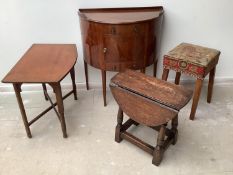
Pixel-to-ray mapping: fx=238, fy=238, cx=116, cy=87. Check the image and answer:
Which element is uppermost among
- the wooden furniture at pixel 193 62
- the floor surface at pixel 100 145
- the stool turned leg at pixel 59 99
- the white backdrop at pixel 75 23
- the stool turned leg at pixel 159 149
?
the white backdrop at pixel 75 23

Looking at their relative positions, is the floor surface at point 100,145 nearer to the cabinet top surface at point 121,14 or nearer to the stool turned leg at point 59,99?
the stool turned leg at point 59,99

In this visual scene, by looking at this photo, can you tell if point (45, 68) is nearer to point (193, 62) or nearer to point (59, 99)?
point (59, 99)

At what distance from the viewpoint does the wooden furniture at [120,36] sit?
200 cm

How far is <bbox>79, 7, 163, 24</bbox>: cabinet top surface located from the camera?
2.01 metres

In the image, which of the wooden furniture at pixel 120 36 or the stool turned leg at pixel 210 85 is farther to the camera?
the stool turned leg at pixel 210 85

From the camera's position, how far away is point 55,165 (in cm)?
182

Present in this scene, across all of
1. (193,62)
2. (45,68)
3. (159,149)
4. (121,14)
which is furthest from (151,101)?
(121,14)

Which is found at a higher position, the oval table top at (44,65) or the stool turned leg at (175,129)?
the oval table top at (44,65)

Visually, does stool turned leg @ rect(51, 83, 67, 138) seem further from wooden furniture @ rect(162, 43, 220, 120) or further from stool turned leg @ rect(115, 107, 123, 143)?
wooden furniture @ rect(162, 43, 220, 120)

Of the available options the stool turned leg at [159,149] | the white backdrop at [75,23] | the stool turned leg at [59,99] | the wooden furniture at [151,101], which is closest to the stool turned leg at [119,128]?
the wooden furniture at [151,101]

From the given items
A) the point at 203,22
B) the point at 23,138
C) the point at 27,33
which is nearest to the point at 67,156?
the point at 23,138

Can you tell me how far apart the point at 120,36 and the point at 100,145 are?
93 cm

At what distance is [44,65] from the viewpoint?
1846mm

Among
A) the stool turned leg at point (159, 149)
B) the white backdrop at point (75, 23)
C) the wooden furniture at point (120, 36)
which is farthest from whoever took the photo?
the white backdrop at point (75, 23)
